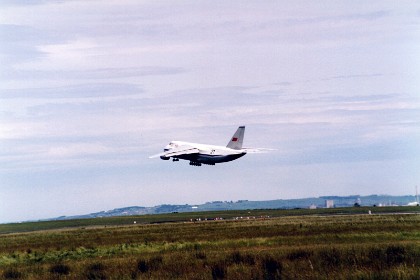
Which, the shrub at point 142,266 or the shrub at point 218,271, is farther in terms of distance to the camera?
the shrub at point 142,266

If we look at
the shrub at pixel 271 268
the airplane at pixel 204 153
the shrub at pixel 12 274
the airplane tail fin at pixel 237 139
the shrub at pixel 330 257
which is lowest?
the shrub at pixel 12 274

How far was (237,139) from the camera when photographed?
131500 mm

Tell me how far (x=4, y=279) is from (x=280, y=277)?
12543mm

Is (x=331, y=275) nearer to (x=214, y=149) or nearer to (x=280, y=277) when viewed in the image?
(x=280, y=277)

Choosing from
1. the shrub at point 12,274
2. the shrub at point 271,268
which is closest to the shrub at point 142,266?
the shrub at point 271,268

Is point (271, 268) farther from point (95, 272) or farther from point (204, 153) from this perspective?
point (204, 153)

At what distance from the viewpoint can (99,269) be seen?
3002 cm

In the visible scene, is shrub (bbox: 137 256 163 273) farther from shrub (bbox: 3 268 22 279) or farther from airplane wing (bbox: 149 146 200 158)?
airplane wing (bbox: 149 146 200 158)

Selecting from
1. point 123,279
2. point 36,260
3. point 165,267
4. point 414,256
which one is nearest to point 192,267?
point 165,267

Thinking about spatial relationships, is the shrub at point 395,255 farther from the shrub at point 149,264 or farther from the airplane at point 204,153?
the airplane at point 204,153

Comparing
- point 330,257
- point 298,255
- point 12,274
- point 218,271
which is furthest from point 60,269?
point 330,257

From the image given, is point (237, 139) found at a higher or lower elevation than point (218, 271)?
higher

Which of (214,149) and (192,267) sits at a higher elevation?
(214,149)

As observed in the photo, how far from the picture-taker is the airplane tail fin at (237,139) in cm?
13100
